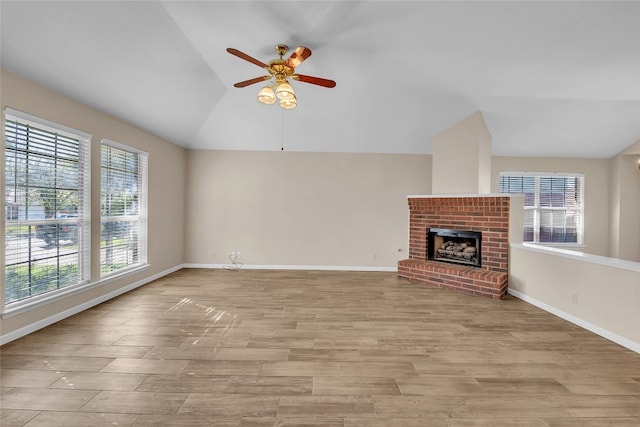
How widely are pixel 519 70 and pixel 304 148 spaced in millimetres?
3489

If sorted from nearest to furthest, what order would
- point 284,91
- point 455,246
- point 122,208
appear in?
point 284,91 → point 122,208 → point 455,246

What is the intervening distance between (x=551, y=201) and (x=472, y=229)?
2.97 meters

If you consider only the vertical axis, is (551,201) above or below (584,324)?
above

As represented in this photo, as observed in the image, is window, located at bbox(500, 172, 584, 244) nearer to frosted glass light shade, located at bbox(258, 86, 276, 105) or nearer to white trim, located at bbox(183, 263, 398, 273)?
white trim, located at bbox(183, 263, 398, 273)

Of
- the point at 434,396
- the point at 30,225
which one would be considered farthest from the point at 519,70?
the point at 30,225

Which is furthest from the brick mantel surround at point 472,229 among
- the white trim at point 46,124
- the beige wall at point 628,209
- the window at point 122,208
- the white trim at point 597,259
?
the white trim at point 46,124

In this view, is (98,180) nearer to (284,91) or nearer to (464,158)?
(284,91)

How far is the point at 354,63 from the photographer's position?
11.3 ft

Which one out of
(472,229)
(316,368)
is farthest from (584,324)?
(316,368)

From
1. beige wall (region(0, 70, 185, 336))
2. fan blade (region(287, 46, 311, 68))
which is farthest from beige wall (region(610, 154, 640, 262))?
beige wall (region(0, 70, 185, 336))

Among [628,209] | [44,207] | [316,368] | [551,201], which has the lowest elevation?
[316,368]

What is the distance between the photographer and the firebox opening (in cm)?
446

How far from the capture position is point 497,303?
3.66 meters

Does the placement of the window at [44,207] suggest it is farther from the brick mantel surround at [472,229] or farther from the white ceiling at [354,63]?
the brick mantel surround at [472,229]
